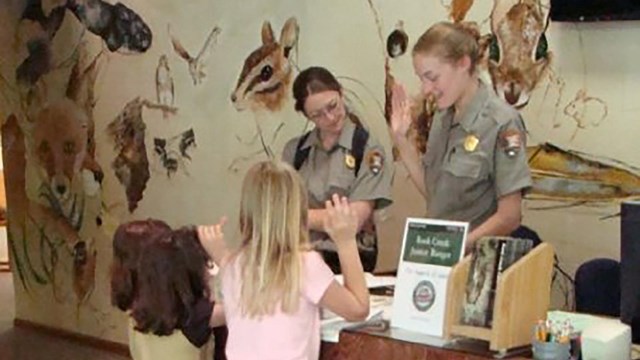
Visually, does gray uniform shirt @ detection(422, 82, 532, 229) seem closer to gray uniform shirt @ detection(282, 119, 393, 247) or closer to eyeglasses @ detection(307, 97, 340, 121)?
gray uniform shirt @ detection(282, 119, 393, 247)

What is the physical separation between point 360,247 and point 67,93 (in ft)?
10.5

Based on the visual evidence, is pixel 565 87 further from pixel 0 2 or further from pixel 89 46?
pixel 0 2

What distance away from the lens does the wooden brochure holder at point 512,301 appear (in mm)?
2150

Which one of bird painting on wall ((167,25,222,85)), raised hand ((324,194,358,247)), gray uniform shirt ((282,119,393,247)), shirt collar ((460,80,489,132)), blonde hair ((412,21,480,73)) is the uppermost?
bird painting on wall ((167,25,222,85))

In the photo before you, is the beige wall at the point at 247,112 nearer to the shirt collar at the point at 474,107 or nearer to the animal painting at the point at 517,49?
the animal painting at the point at 517,49

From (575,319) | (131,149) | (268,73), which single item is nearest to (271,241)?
(575,319)

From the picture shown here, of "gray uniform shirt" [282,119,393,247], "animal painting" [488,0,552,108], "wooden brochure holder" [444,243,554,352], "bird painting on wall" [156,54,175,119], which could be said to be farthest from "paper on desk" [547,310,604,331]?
"bird painting on wall" [156,54,175,119]

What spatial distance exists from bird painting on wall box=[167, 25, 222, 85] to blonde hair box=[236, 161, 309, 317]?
3007mm

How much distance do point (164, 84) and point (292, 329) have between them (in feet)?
11.4

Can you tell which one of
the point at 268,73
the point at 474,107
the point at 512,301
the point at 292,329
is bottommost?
the point at 292,329

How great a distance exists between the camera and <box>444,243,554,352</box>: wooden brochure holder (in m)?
2.15

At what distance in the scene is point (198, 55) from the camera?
5535 millimetres

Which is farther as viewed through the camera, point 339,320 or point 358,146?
point 358,146

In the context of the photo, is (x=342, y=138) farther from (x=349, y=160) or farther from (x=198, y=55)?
(x=198, y=55)
